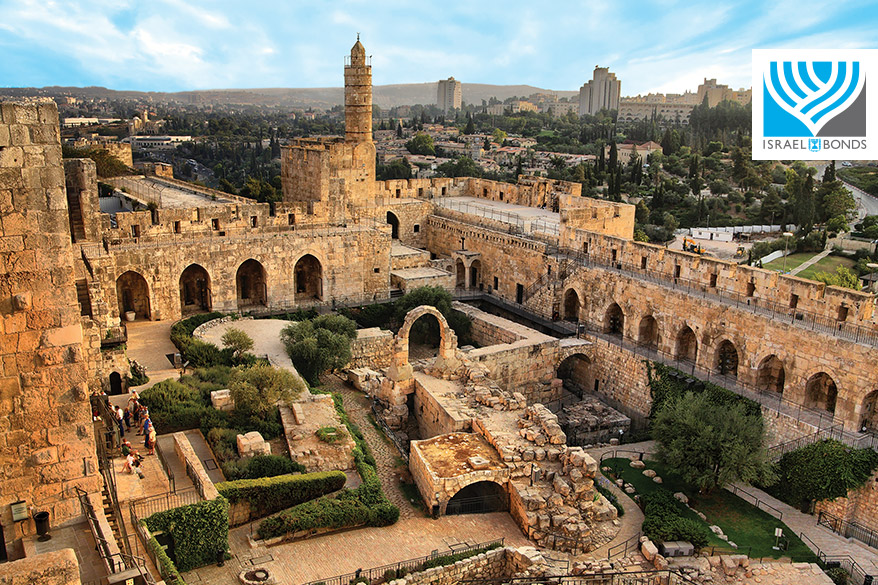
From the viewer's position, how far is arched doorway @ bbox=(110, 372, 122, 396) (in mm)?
17422

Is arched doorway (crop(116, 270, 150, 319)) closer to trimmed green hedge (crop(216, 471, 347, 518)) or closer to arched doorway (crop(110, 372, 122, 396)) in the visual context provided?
arched doorway (crop(110, 372, 122, 396))

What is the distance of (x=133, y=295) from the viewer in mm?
23891

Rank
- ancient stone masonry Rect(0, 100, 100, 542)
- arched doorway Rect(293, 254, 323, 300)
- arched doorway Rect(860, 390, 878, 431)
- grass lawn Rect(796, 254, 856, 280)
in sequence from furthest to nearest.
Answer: grass lawn Rect(796, 254, 856, 280)
arched doorway Rect(293, 254, 323, 300)
arched doorway Rect(860, 390, 878, 431)
ancient stone masonry Rect(0, 100, 100, 542)

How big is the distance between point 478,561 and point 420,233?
22.6 m

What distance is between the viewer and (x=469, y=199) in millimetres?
37281

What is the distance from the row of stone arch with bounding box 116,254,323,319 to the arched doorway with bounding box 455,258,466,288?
6.64 metres

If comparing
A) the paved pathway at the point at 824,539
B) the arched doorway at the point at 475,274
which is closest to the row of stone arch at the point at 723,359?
the paved pathway at the point at 824,539

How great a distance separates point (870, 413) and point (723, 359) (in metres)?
4.40

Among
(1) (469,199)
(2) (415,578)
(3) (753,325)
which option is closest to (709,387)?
(3) (753,325)

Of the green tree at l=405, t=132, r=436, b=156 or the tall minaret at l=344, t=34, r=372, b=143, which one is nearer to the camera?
the tall minaret at l=344, t=34, r=372, b=143

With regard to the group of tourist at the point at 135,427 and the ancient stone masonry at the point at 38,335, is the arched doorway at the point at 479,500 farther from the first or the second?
the ancient stone masonry at the point at 38,335

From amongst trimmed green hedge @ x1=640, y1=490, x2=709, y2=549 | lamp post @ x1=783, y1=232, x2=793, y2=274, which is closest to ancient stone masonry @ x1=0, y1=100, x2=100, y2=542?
trimmed green hedge @ x1=640, y1=490, x2=709, y2=549

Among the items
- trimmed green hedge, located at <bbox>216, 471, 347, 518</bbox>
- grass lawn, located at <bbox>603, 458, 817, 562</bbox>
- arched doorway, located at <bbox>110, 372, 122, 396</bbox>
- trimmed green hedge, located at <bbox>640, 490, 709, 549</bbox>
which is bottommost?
grass lawn, located at <bbox>603, 458, 817, 562</bbox>

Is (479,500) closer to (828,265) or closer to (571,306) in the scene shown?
(571,306)
